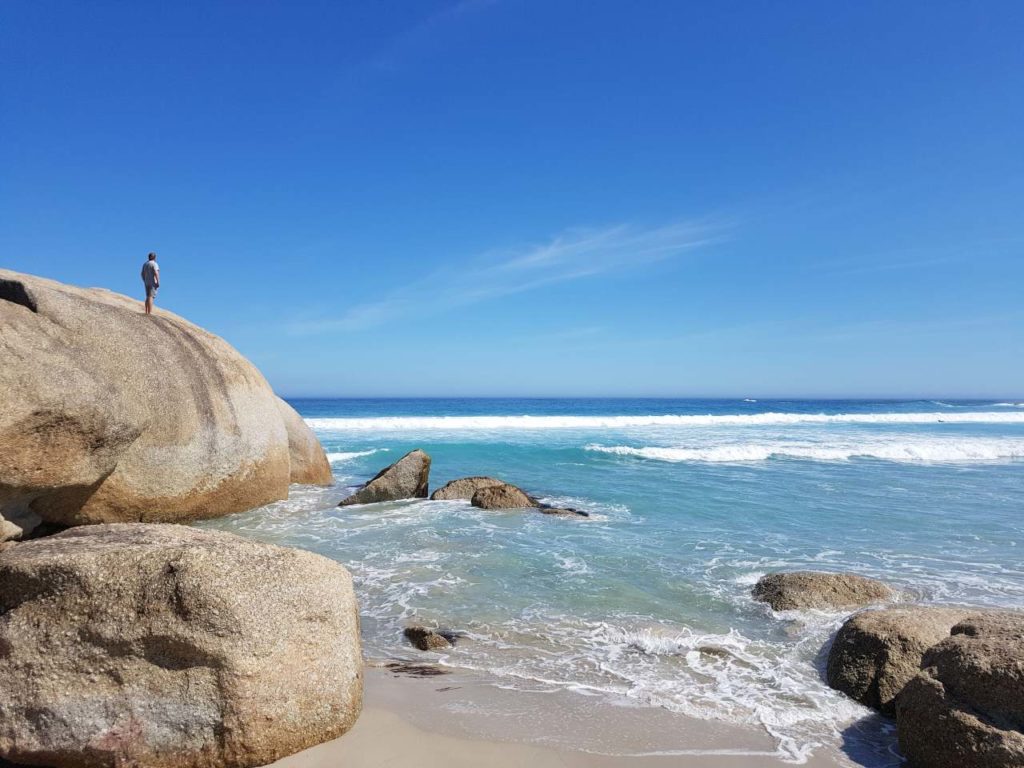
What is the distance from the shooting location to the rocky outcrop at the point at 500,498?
11.9 meters

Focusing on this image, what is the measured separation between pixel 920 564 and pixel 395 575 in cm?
663

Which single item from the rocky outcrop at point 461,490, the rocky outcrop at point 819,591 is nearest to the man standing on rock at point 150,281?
the rocky outcrop at point 461,490

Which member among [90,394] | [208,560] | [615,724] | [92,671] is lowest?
[615,724]

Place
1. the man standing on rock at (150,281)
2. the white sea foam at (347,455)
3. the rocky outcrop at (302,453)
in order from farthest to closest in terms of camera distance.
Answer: the white sea foam at (347,455), the rocky outcrop at (302,453), the man standing on rock at (150,281)

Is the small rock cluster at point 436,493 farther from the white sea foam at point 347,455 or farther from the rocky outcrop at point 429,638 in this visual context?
the white sea foam at point 347,455

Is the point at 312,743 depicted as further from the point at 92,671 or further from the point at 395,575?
the point at 395,575

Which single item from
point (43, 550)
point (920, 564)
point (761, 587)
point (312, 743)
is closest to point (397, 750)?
point (312, 743)

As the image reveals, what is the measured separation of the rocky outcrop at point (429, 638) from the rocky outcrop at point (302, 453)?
893 centimetres

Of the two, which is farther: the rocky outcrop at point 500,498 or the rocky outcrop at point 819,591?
the rocky outcrop at point 500,498

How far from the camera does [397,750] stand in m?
3.80

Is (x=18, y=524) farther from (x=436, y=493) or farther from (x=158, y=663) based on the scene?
(x=436, y=493)

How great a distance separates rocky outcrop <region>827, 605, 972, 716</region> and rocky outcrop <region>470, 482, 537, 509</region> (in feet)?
24.0

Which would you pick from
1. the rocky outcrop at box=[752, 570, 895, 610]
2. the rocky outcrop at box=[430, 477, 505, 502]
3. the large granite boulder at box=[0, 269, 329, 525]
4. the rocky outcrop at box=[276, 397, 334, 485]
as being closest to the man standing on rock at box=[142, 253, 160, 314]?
the large granite boulder at box=[0, 269, 329, 525]

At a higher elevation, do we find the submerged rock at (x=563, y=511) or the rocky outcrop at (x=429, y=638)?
the submerged rock at (x=563, y=511)
